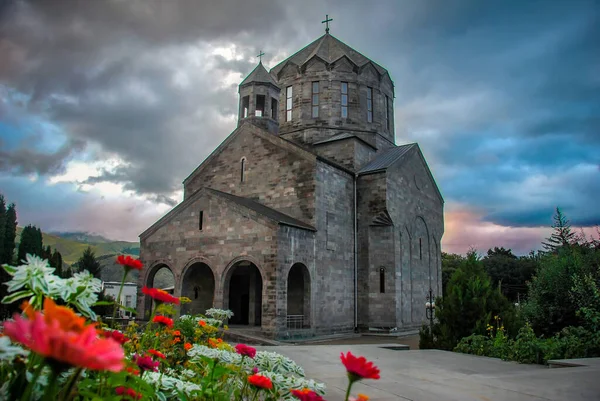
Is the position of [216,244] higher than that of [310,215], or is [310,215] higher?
[310,215]

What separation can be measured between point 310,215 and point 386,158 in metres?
6.13

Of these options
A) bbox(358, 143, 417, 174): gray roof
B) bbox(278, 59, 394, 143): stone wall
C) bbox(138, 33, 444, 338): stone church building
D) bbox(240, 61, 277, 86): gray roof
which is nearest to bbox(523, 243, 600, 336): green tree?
bbox(138, 33, 444, 338): stone church building

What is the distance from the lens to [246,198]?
21328 mm

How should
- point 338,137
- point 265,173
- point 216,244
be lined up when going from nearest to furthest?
point 216,244 < point 265,173 < point 338,137

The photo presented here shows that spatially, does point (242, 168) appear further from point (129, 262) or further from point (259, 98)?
point (129, 262)

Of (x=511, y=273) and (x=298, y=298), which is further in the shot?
(x=511, y=273)

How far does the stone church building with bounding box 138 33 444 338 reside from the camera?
1770cm

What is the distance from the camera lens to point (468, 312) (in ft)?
42.4

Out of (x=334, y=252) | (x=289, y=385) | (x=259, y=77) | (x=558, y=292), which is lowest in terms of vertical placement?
(x=289, y=385)

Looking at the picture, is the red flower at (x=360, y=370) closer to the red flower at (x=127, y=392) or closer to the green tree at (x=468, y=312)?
the red flower at (x=127, y=392)

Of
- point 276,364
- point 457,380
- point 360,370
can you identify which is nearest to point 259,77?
point 457,380

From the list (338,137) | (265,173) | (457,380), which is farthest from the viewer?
(338,137)

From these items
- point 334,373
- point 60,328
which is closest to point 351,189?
point 334,373

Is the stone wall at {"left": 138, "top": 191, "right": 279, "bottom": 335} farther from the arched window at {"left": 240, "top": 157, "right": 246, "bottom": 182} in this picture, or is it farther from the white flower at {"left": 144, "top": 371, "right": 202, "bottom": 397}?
the white flower at {"left": 144, "top": 371, "right": 202, "bottom": 397}
